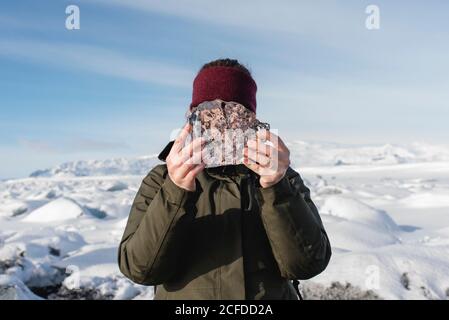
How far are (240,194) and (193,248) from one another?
0.31 metres

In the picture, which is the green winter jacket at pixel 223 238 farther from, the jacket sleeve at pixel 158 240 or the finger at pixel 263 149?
the finger at pixel 263 149

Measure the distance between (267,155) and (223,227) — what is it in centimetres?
45

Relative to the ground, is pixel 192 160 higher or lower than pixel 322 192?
higher

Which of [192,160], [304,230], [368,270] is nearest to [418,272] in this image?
[368,270]

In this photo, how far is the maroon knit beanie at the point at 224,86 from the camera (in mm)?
2041

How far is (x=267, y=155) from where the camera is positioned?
5.54ft

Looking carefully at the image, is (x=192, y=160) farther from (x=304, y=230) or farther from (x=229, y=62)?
(x=229, y=62)

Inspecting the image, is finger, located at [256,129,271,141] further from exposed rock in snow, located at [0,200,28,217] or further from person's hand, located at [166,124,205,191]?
exposed rock in snow, located at [0,200,28,217]

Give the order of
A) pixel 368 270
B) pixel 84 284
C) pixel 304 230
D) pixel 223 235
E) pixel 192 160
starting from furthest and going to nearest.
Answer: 1. pixel 84 284
2. pixel 368 270
3. pixel 223 235
4. pixel 304 230
5. pixel 192 160

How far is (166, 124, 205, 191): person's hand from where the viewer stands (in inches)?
66.5

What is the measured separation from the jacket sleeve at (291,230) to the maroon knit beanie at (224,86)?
0.47m

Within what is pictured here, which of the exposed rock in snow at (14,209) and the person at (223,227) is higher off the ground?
the person at (223,227)

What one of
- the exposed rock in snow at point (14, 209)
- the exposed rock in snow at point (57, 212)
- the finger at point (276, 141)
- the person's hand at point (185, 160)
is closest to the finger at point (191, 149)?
the person's hand at point (185, 160)
